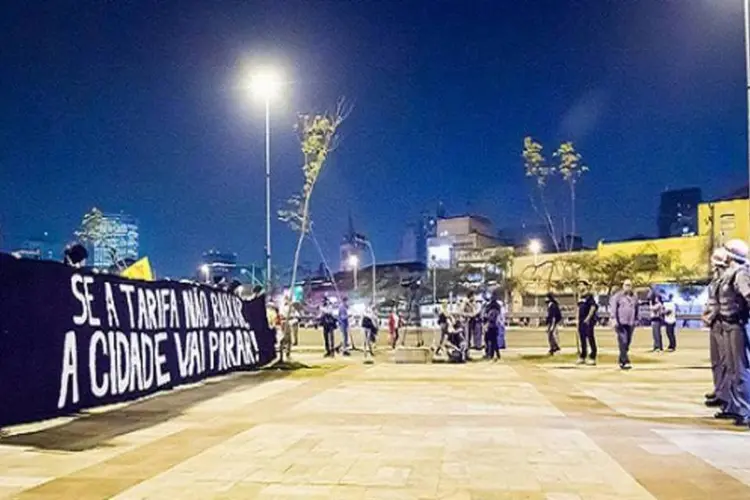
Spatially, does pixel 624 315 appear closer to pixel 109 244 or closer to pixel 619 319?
pixel 619 319

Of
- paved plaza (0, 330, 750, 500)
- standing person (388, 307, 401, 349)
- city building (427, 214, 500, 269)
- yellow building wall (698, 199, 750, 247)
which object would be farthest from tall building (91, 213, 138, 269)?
city building (427, 214, 500, 269)

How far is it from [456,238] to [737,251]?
96067mm

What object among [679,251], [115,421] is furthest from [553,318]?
[679,251]

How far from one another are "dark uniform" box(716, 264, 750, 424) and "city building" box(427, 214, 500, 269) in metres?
80.6

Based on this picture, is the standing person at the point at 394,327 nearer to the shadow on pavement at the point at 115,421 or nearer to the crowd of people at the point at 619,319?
the crowd of people at the point at 619,319

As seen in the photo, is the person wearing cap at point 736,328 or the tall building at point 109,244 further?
the tall building at point 109,244

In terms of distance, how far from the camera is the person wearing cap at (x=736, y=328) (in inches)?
438

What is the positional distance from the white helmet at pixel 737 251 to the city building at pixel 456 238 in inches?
3160

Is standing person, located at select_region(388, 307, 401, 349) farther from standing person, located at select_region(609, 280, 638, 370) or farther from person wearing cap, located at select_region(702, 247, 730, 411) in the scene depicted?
person wearing cap, located at select_region(702, 247, 730, 411)

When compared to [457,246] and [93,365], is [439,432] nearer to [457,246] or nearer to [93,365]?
[93,365]

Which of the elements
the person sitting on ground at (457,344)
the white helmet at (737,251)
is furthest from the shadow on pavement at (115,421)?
the person sitting on ground at (457,344)

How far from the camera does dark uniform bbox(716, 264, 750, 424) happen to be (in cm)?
1112

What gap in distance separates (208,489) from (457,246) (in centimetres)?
9340

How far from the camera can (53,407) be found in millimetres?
10891
